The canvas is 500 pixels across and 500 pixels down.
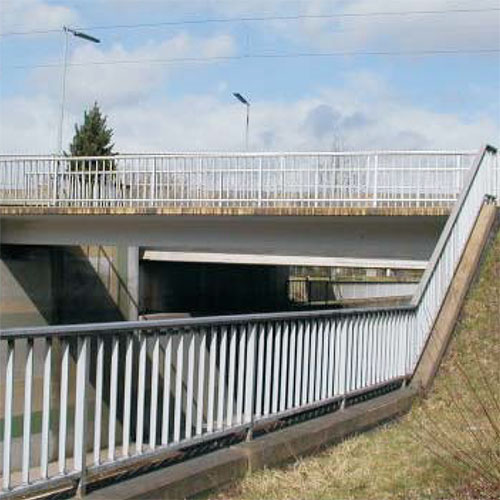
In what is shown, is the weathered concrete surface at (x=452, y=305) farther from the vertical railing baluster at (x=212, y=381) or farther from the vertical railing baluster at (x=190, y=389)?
the vertical railing baluster at (x=190, y=389)

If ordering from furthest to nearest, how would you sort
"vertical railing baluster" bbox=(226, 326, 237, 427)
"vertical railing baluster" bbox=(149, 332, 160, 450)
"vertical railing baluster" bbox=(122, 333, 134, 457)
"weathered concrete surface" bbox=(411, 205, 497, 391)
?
"weathered concrete surface" bbox=(411, 205, 497, 391), "vertical railing baluster" bbox=(226, 326, 237, 427), "vertical railing baluster" bbox=(149, 332, 160, 450), "vertical railing baluster" bbox=(122, 333, 134, 457)

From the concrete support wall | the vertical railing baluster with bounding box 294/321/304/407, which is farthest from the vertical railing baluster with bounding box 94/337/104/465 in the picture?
the concrete support wall

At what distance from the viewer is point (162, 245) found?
76.1 ft

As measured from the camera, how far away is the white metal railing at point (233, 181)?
64.0 ft

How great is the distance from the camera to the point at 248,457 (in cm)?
557

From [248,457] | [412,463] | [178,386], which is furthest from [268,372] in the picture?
[412,463]

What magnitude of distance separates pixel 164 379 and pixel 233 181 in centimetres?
1678

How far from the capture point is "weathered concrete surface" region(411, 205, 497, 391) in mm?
9047

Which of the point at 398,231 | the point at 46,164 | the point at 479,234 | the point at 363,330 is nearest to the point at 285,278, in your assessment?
the point at 46,164

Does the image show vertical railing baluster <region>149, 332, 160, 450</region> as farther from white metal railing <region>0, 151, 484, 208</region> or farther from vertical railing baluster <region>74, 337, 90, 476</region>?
white metal railing <region>0, 151, 484, 208</region>

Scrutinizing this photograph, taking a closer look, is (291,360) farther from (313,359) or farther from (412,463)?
(412,463)

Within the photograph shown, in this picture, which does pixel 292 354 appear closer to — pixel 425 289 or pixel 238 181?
pixel 425 289

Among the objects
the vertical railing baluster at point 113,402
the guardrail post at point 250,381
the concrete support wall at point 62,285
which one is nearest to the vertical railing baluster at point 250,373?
the guardrail post at point 250,381

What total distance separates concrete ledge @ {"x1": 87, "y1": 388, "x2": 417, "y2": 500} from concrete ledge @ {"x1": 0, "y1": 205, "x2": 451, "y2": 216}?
11.1 metres
